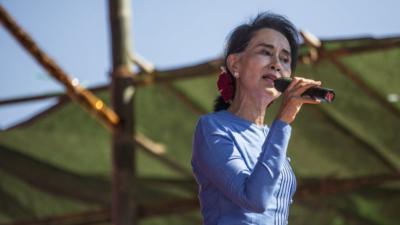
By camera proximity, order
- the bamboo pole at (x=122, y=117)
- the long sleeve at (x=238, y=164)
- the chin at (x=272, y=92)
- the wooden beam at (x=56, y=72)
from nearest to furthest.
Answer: the long sleeve at (x=238, y=164) → the chin at (x=272, y=92) → the wooden beam at (x=56, y=72) → the bamboo pole at (x=122, y=117)

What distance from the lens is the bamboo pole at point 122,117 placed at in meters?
8.42

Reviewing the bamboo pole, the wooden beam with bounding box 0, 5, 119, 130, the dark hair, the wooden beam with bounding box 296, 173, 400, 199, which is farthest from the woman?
the wooden beam with bounding box 296, 173, 400, 199

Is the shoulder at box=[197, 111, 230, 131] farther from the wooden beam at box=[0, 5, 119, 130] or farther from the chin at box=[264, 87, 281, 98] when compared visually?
the wooden beam at box=[0, 5, 119, 130]

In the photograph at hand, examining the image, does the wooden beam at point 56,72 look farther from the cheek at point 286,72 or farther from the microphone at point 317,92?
the microphone at point 317,92

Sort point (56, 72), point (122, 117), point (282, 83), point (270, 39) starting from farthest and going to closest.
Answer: point (122, 117)
point (56, 72)
point (270, 39)
point (282, 83)

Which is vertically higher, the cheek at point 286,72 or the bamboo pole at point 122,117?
the cheek at point 286,72

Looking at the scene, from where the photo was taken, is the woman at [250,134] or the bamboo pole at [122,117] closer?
the woman at [250,134]

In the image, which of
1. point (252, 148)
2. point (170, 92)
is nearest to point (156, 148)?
point (170, 92)

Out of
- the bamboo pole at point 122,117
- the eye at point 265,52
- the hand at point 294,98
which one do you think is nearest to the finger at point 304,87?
the hand at point 294,98

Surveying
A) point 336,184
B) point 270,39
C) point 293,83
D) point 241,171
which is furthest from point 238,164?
point 336,184

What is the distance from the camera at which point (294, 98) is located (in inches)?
132

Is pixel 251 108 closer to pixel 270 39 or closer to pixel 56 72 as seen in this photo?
pixel 270 39

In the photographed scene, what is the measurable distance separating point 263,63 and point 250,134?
0.27 metres

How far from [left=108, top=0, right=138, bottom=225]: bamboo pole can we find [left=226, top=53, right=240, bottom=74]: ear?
467cm
